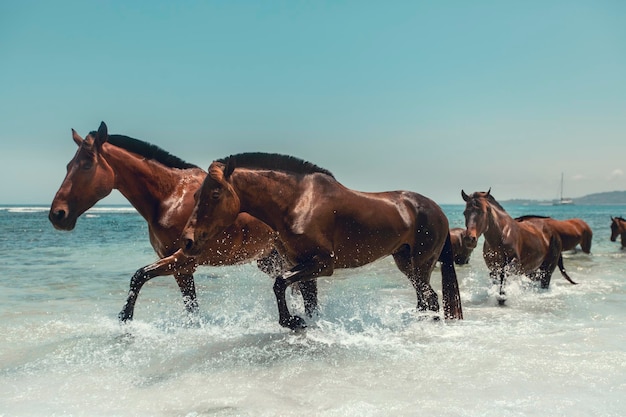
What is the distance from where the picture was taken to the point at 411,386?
3.48 m

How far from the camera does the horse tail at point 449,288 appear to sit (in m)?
6.04

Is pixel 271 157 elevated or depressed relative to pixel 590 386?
elevated

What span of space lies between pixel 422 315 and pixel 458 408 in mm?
2847

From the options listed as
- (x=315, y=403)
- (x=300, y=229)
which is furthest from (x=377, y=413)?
(x=300, y=229)

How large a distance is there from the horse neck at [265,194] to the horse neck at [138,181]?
1060mm

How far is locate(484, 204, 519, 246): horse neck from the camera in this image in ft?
26.5

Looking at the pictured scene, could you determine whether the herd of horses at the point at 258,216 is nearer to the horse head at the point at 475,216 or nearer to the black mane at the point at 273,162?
the black mane at the point at 273,162

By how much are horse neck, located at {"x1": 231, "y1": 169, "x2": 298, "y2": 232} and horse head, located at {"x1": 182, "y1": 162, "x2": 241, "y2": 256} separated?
6.9 inches

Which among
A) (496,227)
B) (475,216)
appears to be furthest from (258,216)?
(496,227)

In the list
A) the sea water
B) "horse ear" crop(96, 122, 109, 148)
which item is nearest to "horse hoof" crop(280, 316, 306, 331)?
the sea water

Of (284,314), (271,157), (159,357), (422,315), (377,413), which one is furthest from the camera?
(422,315)

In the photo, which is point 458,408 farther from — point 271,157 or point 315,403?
point 271,157

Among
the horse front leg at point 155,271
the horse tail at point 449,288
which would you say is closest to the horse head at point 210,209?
the horse front leg at point 155,271

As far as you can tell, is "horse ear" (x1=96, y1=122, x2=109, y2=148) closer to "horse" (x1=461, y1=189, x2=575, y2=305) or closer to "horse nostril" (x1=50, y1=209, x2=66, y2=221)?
"horse nostril" (x1=50, y1=209, x2=66, y2=221)
